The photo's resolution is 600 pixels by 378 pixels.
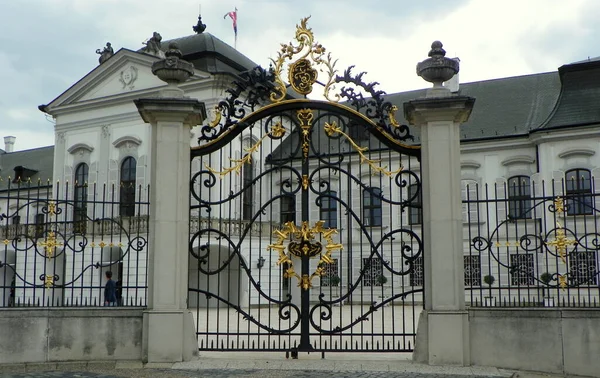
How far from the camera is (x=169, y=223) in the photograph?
26.5 ft

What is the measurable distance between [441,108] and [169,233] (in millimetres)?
3522

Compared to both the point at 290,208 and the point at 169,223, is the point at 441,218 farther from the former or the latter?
the point at 290,208

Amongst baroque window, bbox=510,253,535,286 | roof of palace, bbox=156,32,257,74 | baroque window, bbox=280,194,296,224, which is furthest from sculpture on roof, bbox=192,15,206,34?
baroque window, bbox=510,253,535,286

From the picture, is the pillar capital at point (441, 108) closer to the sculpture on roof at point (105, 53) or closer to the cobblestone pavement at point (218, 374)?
the cobblestone pavement at point (218, 374)

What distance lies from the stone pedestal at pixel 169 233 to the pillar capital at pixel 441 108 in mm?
2621

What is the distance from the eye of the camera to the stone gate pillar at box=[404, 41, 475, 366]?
762 centimetres

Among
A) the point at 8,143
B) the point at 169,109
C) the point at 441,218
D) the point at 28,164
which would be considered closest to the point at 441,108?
the point at 441,218

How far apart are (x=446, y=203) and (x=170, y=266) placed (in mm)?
3312

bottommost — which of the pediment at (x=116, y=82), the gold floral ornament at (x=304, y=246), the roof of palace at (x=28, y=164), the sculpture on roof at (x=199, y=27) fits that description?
the gold floral ornament at (x=304, y=246)

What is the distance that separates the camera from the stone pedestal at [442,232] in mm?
7609

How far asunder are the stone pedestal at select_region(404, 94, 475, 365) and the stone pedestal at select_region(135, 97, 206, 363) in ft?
8.86

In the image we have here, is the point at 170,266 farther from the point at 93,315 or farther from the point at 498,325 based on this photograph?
the point at 498,325

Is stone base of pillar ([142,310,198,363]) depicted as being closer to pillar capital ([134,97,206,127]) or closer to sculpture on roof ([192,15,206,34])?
pillar capital ([134,97,206,127])

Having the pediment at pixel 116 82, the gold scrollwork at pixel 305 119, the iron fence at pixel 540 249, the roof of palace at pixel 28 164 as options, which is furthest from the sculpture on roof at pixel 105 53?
the gold scrollwork at pixel 305 119
